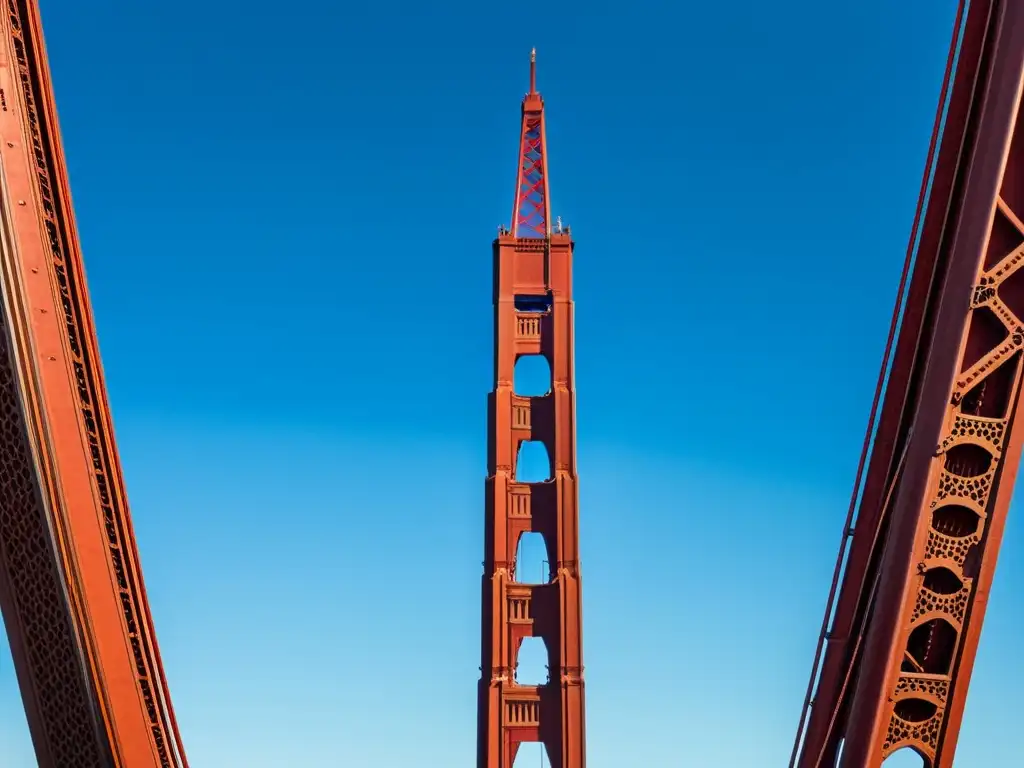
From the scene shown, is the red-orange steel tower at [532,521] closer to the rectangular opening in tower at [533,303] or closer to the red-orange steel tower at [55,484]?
the rectangular opening in tower at [533,303]

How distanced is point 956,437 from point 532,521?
49.2 feet

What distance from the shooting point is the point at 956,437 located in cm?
770

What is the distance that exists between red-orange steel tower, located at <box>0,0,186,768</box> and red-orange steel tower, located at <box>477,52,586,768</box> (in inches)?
425

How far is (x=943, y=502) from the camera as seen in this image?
773cm

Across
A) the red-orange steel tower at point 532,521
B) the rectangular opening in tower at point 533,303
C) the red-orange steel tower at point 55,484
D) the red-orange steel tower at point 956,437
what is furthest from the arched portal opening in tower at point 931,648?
the rectangular opening in tower at point 533,303

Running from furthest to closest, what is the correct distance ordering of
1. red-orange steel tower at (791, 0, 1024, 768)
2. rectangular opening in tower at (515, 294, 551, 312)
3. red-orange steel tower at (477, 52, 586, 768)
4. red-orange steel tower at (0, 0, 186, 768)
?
rectangular opening in tower at (515, 294, 551, 312)
red-orange steel tower at (477, 52, 586, 768)
red-orange steel tower at (0, 0, 186, 768)
red-orange steel tower at (791, 0, 1024, 768)

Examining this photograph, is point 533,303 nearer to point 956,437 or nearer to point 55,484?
point 55,484

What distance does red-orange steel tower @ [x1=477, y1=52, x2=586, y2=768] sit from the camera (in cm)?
2111

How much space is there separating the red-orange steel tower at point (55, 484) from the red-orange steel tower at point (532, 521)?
10806 mm

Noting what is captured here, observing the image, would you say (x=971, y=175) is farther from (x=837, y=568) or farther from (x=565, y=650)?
(x=565, y=650)

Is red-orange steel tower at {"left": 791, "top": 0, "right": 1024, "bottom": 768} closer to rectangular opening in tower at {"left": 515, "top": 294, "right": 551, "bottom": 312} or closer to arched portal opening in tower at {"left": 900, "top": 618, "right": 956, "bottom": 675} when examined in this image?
arched portal opening in tower at {"left": 900, "top": 618, "right": 956, "bottom": 675}

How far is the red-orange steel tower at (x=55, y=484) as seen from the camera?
32.7 feet

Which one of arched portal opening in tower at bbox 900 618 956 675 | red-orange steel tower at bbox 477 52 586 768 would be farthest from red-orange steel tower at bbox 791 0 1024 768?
red-orange steel tower at bbox 477 52 586 768

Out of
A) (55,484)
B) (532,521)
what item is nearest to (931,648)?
(55,484)
